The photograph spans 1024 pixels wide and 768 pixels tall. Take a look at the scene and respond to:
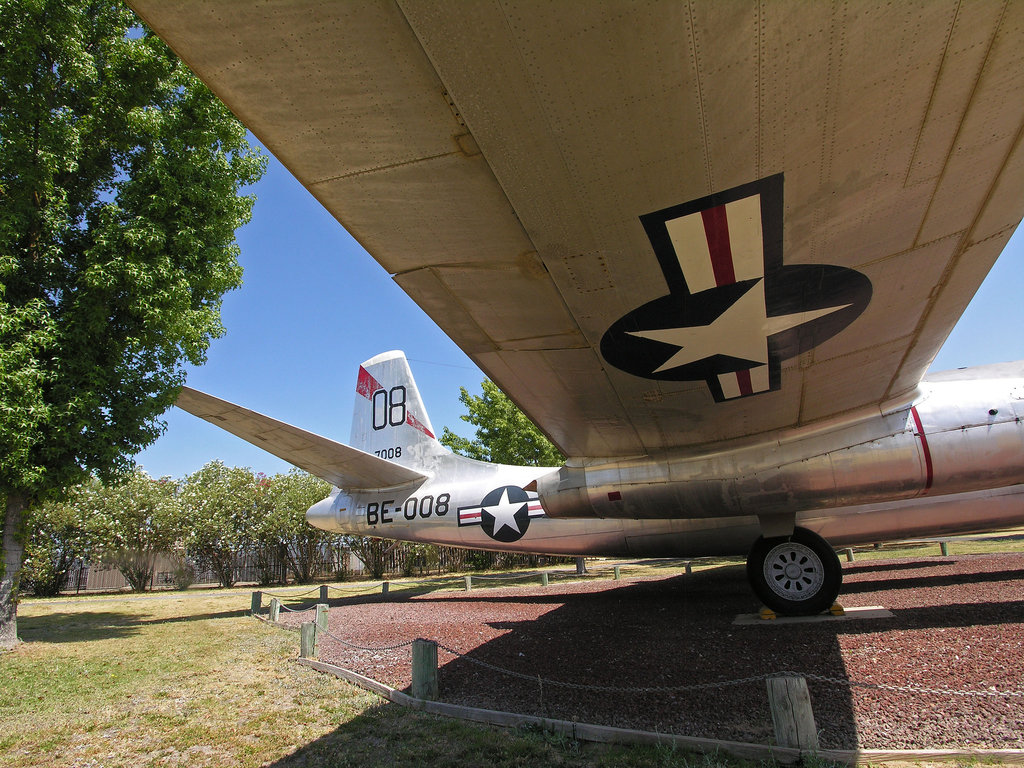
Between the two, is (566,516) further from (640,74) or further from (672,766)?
(640,74)

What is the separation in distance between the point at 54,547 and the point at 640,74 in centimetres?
3399

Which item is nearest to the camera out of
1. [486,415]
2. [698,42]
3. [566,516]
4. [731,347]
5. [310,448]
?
[698,42]

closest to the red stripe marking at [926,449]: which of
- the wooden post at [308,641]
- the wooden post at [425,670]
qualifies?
the wooden post at [425,670]

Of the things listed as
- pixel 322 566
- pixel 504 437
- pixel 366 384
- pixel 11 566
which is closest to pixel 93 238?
pixel 11 566

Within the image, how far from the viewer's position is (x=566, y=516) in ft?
23.9

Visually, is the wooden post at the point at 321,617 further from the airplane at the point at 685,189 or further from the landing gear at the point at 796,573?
the landing gear at the point at 796,573

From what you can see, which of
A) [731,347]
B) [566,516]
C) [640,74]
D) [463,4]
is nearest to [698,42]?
[640,74]

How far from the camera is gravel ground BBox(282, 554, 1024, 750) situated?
3.55 metres

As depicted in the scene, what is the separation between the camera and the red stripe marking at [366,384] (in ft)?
49.6

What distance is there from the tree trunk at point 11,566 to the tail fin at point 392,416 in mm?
6926

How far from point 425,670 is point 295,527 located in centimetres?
2630

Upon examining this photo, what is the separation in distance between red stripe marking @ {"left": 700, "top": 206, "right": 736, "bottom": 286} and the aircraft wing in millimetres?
11

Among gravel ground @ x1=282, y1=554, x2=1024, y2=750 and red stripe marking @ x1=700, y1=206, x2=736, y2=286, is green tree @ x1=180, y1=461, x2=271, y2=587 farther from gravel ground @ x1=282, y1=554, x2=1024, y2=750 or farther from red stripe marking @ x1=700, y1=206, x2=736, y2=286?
red stripe marking @ x1=700, y1=206, x2=736, y2=286

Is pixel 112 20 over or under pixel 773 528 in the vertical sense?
over
